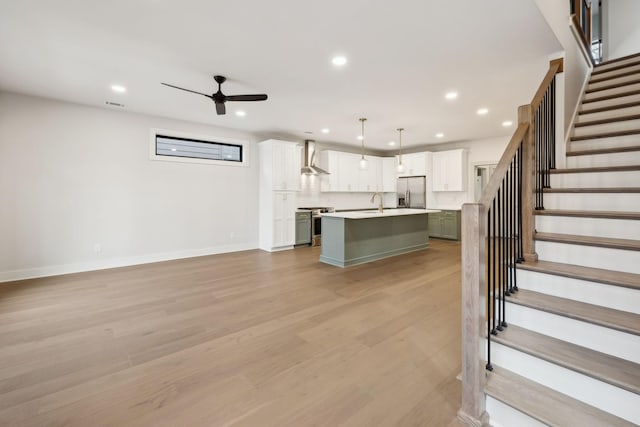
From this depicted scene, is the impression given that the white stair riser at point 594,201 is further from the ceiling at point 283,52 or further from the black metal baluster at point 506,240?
the ceiling at point 283,52

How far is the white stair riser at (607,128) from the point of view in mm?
2955

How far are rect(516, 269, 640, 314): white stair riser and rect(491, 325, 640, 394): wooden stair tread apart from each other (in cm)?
35

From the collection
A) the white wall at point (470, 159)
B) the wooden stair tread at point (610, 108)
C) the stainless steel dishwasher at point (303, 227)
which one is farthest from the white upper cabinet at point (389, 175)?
the wooden stair tread at point (610, 108)

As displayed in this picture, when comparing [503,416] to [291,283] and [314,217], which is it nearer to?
[291,283]

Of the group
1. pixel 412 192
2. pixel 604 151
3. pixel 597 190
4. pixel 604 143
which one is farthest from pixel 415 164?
pixel 597 190

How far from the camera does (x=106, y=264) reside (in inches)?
199

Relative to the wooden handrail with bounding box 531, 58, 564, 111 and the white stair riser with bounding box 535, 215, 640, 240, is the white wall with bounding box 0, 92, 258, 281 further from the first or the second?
the white stair riser with bounding box 535, 215, 640, 240

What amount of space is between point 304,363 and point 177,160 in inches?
201

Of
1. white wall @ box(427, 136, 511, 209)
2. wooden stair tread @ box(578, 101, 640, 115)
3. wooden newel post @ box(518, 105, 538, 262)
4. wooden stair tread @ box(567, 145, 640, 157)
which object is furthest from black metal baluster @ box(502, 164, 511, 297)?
white wall @ box(427, 136, 511, 209)

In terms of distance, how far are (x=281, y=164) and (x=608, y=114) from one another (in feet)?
18.2

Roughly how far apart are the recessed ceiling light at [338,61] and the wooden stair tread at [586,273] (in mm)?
2745

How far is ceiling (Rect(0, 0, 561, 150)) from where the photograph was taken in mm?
2426

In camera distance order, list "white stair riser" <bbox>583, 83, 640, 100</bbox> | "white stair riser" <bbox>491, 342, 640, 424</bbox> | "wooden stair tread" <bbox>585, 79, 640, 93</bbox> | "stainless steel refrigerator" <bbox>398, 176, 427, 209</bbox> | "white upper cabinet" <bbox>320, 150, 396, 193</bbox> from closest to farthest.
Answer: "white stair riser" <bbox>491, 342, 640, 424</bbox>, "white stair riser" <bbox>583, 83, 640, 100</bbox>, "wooden stair tread" <bbox>585, 79, 640, 93</bbox>, "white upper cabinet" <bbox>320, 150, 396, 193</bbox>, "stainless steel refrigerator" <bbox>398, 176, 427, 209</bbox>

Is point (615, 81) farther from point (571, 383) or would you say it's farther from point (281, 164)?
point (281, 164)
